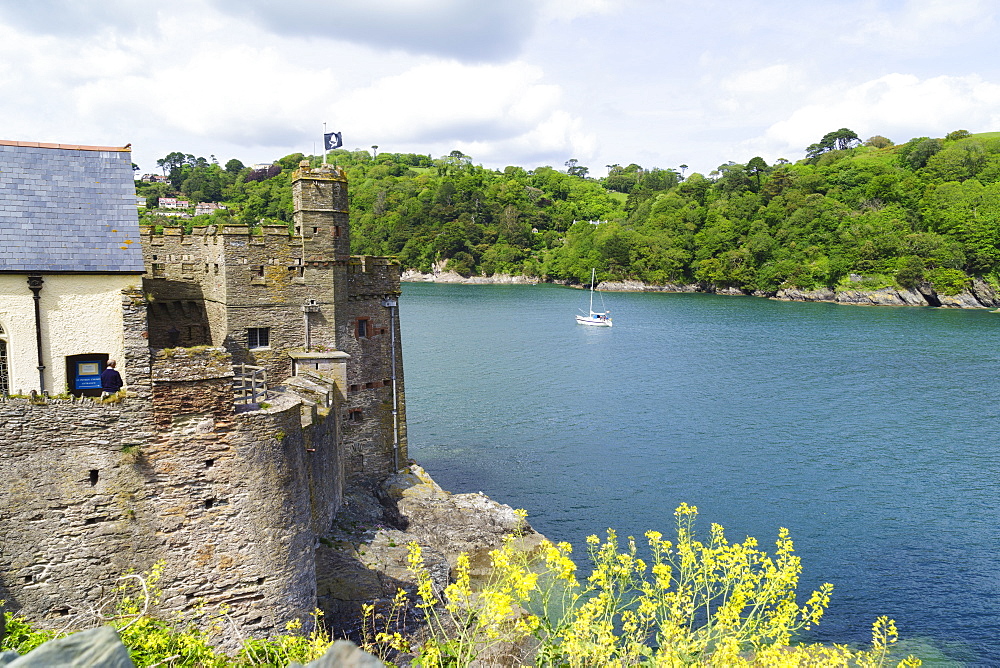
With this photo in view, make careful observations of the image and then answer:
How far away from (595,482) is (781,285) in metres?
95.6

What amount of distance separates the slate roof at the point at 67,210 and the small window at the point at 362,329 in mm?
10280

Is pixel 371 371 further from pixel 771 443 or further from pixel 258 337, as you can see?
pixel 771 443

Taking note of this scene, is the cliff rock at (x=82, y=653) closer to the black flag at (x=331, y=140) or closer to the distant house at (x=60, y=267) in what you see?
the distant house at (x=60, y=267)

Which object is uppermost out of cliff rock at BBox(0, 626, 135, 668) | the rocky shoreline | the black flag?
the black flag

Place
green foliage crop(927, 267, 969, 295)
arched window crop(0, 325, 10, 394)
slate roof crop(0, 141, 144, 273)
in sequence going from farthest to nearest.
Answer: green foliage crop(927, 267, 969, 295), slate roof crop(0, 141, 144, 273), arched window crop(0, 325, 10, 394)

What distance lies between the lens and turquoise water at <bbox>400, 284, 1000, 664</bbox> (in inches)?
1008

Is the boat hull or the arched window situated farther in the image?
the boat hull

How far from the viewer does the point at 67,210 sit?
14.2m

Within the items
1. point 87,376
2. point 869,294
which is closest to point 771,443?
point 87,376

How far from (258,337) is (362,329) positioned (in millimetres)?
3835

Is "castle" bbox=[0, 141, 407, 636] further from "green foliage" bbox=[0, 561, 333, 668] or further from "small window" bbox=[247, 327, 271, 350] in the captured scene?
"small window" bbox=[247, 327, 271, 350]

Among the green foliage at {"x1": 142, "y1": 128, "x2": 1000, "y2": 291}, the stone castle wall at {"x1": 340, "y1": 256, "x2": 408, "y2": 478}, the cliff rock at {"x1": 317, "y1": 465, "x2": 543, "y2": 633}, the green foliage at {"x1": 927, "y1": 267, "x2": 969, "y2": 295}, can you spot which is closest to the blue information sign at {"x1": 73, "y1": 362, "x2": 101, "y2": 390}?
the cliff rock at {"x1": 317, "y1": 465, "x2": 543, "y2": 633}

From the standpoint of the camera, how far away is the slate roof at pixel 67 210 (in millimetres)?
13648

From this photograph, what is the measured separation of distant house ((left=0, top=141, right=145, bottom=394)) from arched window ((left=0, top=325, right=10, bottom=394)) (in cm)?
2
